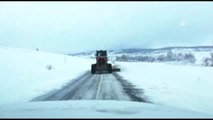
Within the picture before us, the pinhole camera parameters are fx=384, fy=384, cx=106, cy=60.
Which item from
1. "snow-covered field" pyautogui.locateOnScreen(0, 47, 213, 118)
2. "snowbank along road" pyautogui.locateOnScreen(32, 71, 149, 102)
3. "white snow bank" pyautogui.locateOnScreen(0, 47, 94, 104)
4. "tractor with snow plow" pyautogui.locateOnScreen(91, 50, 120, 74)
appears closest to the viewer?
"snow-covered field" pyautogui.locateOnScreen(0, 47, 213, 118)

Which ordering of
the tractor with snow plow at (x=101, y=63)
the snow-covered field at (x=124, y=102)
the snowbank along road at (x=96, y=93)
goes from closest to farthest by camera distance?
the snow-covered field at (x=124, y=102) < the snowbank along road at (x=96, y=93) < the tractor with snow plow at (x=101, y=63)

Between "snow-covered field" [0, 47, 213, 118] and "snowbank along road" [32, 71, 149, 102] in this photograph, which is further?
"snowbank along road" [32, 71, 149, 102]

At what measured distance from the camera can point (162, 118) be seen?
5137 millimetres

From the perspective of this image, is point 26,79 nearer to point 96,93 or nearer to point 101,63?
point 101,63

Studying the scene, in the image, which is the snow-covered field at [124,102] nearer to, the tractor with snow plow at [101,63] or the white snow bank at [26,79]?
the white snow bank at [26,79]

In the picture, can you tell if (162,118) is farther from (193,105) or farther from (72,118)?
(193,105)

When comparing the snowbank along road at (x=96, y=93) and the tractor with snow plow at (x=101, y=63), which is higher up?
the tractor with snow plow at (x=101, y=63)

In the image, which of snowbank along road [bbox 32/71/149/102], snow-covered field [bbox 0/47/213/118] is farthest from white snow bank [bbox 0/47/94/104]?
snowbank along road [bbox 32/71/149/102]

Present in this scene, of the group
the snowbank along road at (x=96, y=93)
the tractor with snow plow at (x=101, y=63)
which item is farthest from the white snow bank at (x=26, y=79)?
the tractor with snow plow at (x=101, y=63)

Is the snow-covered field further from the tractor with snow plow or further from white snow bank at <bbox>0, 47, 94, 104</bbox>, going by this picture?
the tractor with snow plow

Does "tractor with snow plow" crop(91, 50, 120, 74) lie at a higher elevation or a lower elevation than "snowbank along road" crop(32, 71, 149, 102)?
higher

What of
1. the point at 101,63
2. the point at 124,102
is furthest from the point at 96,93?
the point at 101,63

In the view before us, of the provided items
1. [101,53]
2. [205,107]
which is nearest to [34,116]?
[205,107]

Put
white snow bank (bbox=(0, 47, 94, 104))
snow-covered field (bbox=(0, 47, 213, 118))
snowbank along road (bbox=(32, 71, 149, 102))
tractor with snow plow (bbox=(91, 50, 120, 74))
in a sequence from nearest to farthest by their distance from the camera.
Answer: snow-covered field (bbox=(0, 47, 213, 118)) → snowbank along road (bbox=(32, 71, 149, 102)) → white snow bank (bbox=(0, 47, 94, 104)) → tractor with snow plow (bbox=(91, 50, 120, 74))
